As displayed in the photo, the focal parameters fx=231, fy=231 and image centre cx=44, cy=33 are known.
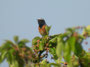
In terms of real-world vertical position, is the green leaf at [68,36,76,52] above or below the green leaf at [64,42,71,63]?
above

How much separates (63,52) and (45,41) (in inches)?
66.2

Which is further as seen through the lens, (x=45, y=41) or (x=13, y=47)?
(x=45, y=41)

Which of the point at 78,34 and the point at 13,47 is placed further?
the point at 13,47

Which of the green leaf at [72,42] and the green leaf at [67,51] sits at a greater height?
the green leaf at [72,42]

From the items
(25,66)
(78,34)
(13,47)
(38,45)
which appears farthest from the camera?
(38,45)

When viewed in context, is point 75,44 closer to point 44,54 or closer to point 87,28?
point 87,28

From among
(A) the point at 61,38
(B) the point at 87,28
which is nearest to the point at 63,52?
(A) the point at 61,38

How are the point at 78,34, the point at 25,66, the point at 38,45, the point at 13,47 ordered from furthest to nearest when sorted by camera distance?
the point at 38,45
the point at 13,47
the point at 25,66
the point at 78,34

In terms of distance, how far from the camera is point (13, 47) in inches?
97.9

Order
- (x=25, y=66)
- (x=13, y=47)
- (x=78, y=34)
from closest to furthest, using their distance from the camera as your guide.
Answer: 1. (x=78, y=34)
2. (x=25, y=66)
3. (x=13, y=47)

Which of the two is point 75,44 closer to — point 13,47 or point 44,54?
point 13,47

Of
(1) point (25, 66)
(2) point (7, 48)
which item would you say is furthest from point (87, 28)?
(2) point (7, 48)

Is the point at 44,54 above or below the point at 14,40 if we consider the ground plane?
below

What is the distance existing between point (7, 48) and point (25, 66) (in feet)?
1.14
